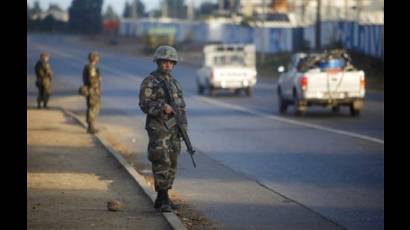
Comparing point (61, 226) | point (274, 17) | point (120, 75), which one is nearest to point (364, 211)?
point (61, 226)

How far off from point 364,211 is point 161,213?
95.9 inches

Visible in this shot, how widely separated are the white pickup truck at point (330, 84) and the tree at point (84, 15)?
9.95 meters

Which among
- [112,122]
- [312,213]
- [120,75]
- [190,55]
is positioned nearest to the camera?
[312,213]

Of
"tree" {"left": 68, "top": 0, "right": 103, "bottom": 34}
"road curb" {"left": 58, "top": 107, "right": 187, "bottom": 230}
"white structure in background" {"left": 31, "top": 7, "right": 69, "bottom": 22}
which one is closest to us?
"road curb" {"left": 58, "top": 107, "right": 187, "bottom": 230}

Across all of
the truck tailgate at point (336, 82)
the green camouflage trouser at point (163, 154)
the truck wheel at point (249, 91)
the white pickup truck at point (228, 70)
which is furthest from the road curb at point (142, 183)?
the truck wheel at point (249, 91)

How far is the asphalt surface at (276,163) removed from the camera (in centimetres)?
1228

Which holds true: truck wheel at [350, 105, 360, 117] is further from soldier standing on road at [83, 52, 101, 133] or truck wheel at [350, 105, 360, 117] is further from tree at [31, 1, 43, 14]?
tree at [31, 1, 43, 14]

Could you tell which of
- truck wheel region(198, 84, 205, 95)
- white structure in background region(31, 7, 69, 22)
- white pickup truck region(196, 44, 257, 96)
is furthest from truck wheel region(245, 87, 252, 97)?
Result: white structure in background region(31, 7, 69, 22)

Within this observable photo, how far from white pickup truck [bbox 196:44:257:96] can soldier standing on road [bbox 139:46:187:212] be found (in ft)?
98.3

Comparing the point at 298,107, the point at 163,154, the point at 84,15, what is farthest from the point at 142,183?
the point at 298,107

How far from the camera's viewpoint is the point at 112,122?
29047 mm

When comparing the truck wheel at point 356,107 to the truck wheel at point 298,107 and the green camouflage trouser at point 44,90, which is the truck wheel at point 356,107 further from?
the green camouflage trouser at point 44,90

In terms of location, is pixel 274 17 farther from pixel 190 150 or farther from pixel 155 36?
pixel 190 150

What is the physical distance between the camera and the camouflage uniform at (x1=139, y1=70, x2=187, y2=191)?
11.5 metres
